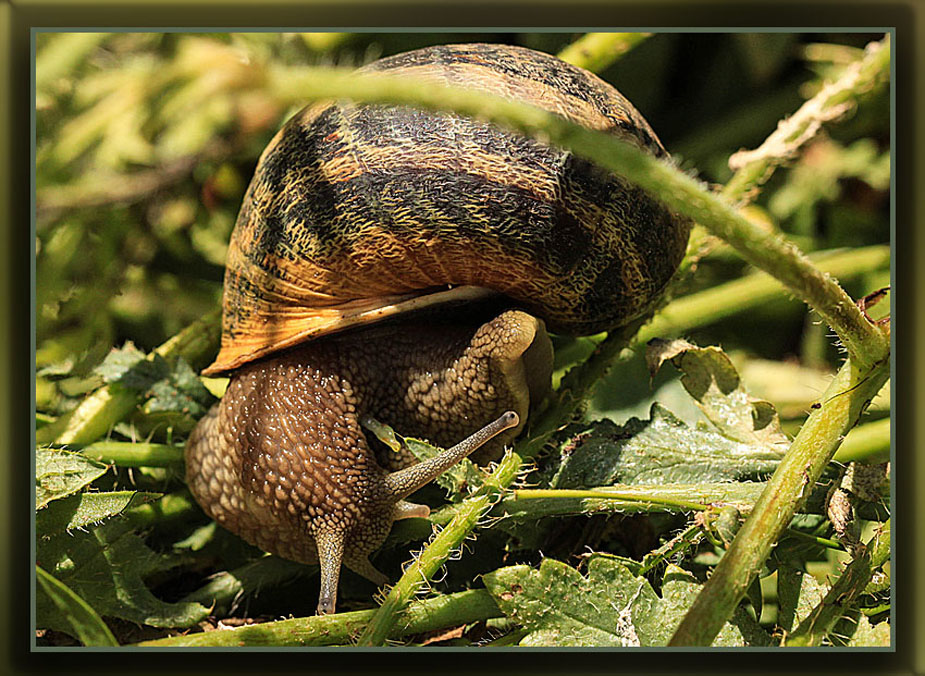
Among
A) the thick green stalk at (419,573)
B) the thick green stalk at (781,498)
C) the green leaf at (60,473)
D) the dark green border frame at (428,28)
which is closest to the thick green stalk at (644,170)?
the thick green stalk at (781,498)

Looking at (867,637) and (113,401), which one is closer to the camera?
(867,637)

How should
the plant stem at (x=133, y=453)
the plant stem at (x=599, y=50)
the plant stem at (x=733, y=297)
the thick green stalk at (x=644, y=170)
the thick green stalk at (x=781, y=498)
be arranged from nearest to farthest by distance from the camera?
the thick green stalk at (x=644, y=170) → the thick green stalk at (x=781, y=498) → the plant stem at (x=133, y=453) → the plant stem at (x=599, y=50) → the plant stem at (x=733, y=297)

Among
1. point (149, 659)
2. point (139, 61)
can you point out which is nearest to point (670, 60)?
point (139, 61)

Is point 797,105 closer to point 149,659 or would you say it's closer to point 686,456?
point 686,456

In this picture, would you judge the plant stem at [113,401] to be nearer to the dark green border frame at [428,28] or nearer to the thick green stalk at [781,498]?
the dark green border frame at [428,28]

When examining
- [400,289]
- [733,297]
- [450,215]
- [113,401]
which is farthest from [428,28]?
[733,297]

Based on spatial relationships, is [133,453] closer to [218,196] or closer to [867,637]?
[218,196]
